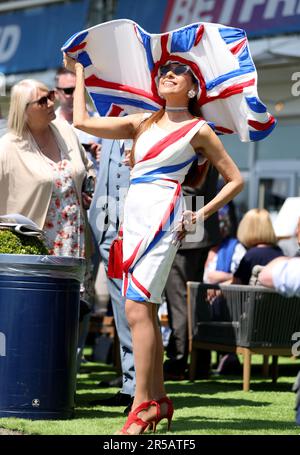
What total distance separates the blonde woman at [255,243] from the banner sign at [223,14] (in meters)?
5.24

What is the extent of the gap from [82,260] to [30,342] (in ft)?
1.82

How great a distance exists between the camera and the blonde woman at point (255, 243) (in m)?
8.84

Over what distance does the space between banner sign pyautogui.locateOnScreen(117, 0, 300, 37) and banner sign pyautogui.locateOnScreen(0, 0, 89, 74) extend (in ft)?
3.75

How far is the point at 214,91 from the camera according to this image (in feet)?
18.2

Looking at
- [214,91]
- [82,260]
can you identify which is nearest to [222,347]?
[82,260]

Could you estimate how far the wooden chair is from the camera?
Result: 7.94m

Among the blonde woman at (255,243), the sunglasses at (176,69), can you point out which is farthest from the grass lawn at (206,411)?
the sunglasses at (176,69)

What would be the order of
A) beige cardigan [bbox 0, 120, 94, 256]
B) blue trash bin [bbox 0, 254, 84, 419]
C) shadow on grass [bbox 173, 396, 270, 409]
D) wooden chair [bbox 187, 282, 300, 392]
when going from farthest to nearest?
wooden chair [bbox 187, 282, 300, 392], shadow on grass [bbox 173, 396, 270, 409], beige cardigan [bbox 0, 120, 94, 256], blue trash bin [bbox 0, 254, 84, 419]

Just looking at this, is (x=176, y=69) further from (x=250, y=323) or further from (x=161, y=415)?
(x=250, y=323)

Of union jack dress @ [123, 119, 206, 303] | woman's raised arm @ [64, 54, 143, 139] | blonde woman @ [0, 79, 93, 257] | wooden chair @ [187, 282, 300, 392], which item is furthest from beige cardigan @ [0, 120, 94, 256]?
wooden chair @ [187, 282, 300, 392]

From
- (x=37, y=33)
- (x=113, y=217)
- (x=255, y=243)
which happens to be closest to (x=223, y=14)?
(x=37, y=33)

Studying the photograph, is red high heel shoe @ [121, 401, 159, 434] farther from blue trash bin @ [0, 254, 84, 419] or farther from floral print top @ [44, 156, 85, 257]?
floral print top @ [44, 156, 85, 257]

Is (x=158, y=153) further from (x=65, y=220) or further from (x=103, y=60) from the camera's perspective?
(x=65, y=220)

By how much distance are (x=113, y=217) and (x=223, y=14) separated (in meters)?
8.42
